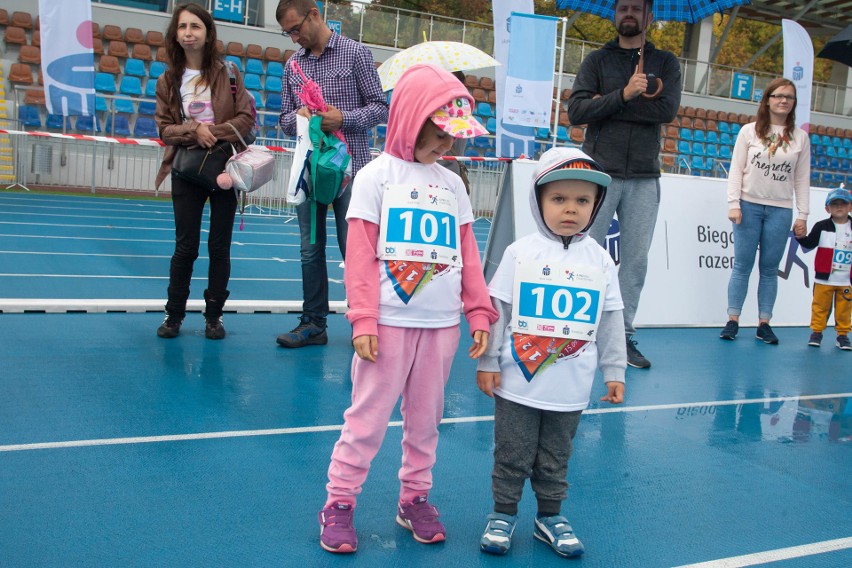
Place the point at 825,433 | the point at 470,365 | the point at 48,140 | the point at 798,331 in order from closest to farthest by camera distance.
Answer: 1. the point at 825,433
2. the point at 470,365
3. the point at 798,331
4. the point at 48,140

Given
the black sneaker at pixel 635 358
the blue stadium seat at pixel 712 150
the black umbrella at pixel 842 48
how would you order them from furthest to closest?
1. the blue stadium seat at pixel 712 150
2. the black umbrella at pixel 842 48
3. the black sneaker at pixel 635 358

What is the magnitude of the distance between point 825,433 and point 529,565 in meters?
2.63

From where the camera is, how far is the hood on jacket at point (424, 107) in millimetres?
2672

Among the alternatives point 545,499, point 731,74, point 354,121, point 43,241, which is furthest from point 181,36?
point 731,74

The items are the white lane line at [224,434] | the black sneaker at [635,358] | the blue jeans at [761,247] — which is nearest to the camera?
the white lane line at [224,434]

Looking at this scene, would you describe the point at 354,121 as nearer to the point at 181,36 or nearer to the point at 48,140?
the point at 181,36

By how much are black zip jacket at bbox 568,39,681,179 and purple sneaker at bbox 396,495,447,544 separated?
3193 mm

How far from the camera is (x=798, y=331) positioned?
7.92 m

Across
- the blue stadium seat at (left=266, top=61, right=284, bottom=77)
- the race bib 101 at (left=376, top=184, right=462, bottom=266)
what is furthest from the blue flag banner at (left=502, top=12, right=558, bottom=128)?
the race bib 101 at (left=376, top=184, right=462, bottom=266)

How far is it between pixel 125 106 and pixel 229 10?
421 centimetres

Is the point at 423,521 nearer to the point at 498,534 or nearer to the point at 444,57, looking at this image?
the point at 498,534

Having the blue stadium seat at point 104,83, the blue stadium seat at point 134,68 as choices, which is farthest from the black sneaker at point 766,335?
the blue stadium seat at point 134,68

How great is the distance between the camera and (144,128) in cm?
1764

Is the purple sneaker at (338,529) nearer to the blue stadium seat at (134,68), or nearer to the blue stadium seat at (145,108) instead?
the blue stadium seat at (145,108)
